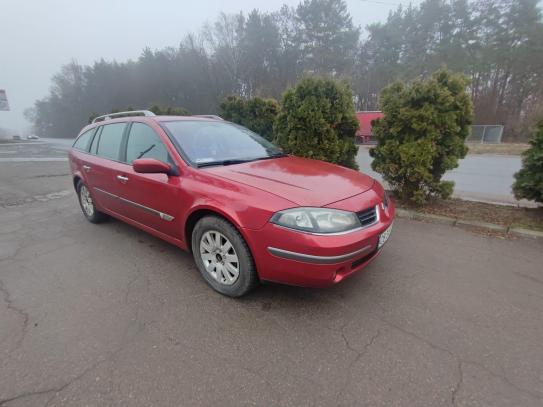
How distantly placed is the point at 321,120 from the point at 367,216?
10.8 ft

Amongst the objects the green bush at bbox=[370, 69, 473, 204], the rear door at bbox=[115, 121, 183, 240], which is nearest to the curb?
the green bush at bbox=[370, 69, 473, 204]

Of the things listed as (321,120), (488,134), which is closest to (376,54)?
(488,134)

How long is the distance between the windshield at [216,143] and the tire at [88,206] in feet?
6.97

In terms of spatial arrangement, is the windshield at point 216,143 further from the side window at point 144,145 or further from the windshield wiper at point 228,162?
the side window at point 144,145

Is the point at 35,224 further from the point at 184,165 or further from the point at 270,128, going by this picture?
the point at 270,128

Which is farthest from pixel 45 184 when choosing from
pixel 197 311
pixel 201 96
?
pixel 201 96

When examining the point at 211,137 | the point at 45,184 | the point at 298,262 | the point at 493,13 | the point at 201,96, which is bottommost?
the point at 45,184

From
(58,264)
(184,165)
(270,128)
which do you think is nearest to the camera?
(184,165)

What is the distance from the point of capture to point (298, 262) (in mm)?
2105

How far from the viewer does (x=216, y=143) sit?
3.16 metres

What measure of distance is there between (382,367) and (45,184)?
9.09 metres

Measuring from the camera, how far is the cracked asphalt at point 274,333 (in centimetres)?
170

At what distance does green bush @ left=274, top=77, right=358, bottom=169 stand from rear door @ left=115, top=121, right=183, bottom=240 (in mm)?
3021

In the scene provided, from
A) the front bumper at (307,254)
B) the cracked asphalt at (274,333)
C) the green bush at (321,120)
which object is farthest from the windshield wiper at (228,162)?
the green bush at (321,120)
